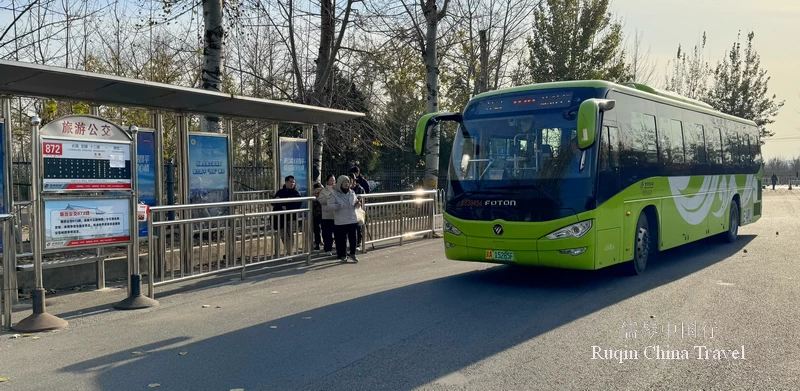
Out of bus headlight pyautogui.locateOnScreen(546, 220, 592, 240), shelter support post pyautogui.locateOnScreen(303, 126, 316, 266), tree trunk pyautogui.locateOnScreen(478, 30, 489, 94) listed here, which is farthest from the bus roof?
tree trunk pyautogui.locateOnScreen(478, 30, 489, 94)

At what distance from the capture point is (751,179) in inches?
661

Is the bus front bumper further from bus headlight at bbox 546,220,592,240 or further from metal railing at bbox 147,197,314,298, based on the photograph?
metal railing at bbox 147,197,314,298

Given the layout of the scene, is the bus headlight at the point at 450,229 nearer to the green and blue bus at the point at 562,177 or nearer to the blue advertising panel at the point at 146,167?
the green and blue bus at the point at 562,177

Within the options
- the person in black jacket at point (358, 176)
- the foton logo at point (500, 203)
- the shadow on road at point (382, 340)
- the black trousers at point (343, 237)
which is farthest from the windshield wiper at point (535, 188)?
the person in black jacket at point (358, 176)

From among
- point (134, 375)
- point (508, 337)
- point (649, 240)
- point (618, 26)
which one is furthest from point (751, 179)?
point (618, 26)

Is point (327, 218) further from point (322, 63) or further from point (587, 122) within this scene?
point (587, 122)

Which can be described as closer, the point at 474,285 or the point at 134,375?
the point at 134,375

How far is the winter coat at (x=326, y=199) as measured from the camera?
40.1ft

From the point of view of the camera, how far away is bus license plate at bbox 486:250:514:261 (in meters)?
9.16

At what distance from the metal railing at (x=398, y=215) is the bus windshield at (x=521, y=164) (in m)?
4.01

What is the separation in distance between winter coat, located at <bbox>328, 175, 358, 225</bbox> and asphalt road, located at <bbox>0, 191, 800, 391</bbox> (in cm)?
170

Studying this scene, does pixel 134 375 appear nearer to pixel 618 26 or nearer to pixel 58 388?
pixel 58 388

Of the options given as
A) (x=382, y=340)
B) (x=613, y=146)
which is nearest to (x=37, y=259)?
(x=382, y=340)

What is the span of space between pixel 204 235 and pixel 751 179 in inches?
551
